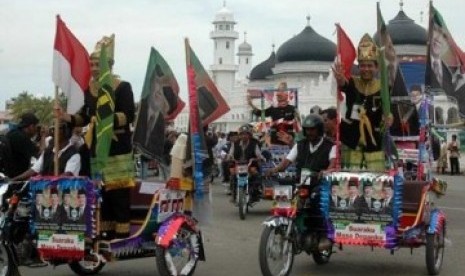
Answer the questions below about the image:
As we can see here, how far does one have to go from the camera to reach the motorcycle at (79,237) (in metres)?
7.25

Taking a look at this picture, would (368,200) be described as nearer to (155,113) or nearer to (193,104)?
(193,104)

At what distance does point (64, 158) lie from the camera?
756 centimetres

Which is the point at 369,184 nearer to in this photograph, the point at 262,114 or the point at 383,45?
the point at 383,45

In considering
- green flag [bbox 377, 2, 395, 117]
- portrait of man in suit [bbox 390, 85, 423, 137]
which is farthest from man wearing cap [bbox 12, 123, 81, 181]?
portrait of man in suit [bbox 390, 85, 423, 137]

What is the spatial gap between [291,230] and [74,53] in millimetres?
2568

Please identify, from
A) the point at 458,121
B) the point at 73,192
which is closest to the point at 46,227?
the point at 73,192

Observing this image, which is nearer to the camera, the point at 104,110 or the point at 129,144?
the point at 104,110

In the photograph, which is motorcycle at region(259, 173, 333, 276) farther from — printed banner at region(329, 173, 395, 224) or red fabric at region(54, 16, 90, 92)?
red fabric at region(54, 16, 90, 92)

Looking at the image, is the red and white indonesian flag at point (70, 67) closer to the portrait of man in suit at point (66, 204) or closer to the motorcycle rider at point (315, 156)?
the portrait of man in suit at point (66, 204)

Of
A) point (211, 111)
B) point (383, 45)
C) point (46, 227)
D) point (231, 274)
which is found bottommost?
point (231, 274)

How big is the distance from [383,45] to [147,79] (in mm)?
2533

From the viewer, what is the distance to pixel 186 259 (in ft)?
25.8

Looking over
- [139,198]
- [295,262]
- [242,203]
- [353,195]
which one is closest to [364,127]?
[353,195]

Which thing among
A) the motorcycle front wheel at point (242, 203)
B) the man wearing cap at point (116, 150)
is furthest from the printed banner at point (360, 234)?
the motorcycle front wheel at point (242, 203)
